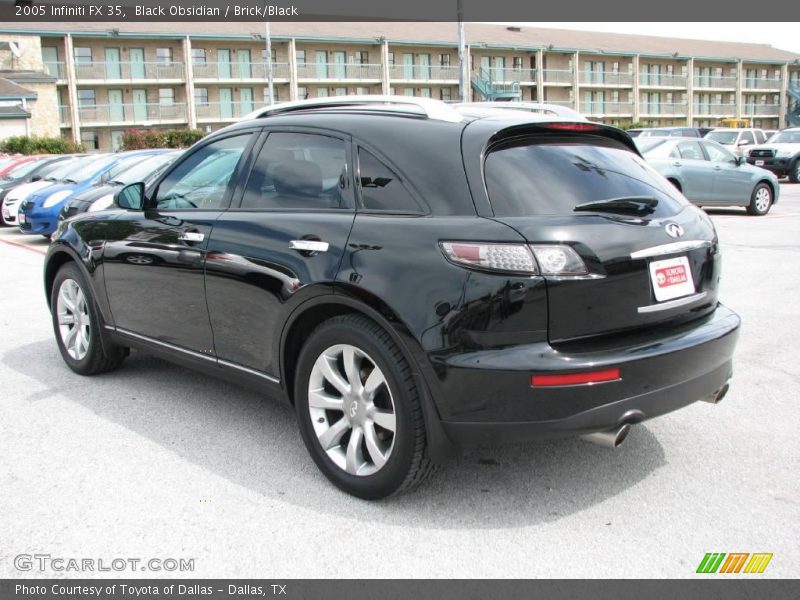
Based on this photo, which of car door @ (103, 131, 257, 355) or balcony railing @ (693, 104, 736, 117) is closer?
car door @ (103, 131, 257, 355)

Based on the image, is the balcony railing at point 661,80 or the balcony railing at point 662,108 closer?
the balcony railing at point 661,80

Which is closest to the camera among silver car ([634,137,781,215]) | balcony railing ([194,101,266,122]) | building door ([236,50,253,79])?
silver car ([634,137,781,215])

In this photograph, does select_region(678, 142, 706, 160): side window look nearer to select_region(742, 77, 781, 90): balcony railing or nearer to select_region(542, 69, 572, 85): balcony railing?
select_region(542, 69, 572, 85): balcony railing

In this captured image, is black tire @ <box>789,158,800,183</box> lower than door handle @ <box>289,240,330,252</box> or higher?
lower

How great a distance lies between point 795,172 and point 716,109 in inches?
2115

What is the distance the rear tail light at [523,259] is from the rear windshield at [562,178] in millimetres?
187

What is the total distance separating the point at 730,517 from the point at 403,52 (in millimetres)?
61342

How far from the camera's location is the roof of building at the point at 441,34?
52500mm

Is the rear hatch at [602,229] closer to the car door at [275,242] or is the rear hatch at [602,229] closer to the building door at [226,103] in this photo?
the car door at [275,242]

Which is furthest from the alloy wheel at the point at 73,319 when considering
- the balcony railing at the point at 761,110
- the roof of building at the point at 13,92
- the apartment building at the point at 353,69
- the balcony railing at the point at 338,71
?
the balcony railing at the point at 761,110

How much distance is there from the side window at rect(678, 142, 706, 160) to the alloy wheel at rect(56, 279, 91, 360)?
13760mm

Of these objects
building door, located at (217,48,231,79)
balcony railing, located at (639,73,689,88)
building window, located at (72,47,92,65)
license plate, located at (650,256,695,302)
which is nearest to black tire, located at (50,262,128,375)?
license plate, located at (650,256,695,302)

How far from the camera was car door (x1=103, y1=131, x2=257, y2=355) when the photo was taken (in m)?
4.41
